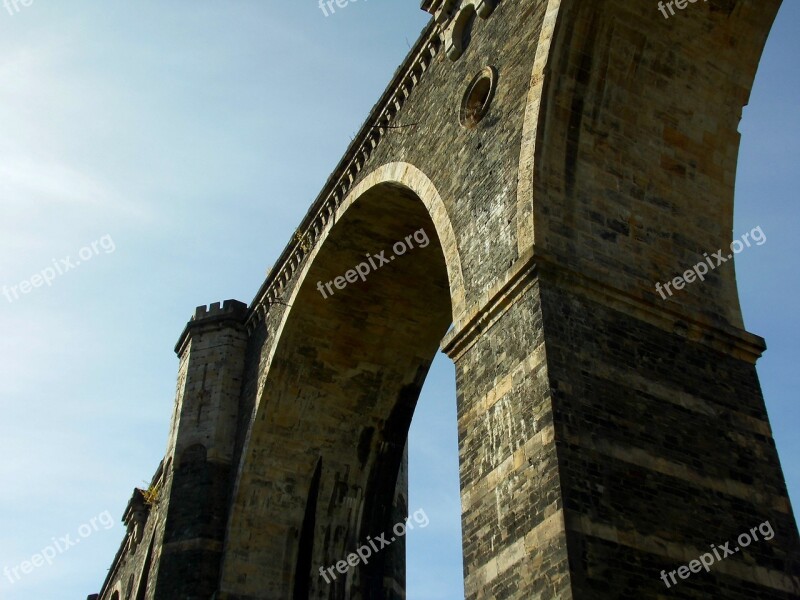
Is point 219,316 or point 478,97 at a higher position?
point 219,316

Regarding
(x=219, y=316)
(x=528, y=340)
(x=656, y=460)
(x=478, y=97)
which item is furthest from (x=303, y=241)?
(x=656, y=460)

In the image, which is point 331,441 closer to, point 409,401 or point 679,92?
point 409,401

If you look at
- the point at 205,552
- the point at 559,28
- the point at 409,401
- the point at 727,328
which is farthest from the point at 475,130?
the point at 205,552

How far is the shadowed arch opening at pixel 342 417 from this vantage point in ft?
50.6

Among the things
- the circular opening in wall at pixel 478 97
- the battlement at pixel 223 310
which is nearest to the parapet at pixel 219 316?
the battlement at pixel 223 310

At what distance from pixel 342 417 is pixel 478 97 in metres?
6.65

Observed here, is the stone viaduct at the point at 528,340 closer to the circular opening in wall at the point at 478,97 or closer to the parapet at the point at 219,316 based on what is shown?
the circular opening in wall at the point at 478,97

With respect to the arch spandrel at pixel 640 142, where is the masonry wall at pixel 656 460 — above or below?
below

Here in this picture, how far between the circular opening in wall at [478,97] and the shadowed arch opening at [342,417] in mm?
3299

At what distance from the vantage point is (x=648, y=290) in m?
9.80

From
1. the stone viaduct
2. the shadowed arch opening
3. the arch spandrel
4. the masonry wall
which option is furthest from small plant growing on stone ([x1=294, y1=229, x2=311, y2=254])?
the masonry wall

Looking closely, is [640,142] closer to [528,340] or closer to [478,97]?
[478,97]

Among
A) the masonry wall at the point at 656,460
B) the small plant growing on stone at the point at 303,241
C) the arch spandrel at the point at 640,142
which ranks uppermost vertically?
the small plant growing on stone at the point at 303,241

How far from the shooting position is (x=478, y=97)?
1178 centimetres
